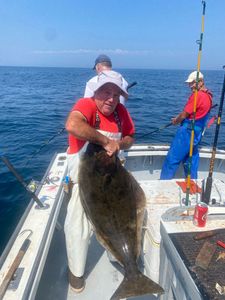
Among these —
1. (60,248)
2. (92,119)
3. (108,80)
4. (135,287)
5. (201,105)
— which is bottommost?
(60,248)

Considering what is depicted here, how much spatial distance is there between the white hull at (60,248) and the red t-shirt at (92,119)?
97cm

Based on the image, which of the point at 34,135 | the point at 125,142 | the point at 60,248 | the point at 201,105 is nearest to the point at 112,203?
the point at 125,142

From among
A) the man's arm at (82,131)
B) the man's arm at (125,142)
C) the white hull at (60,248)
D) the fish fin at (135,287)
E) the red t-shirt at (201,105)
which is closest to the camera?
the fish fin at (135,287)

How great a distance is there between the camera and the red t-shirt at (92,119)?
2.77 metres

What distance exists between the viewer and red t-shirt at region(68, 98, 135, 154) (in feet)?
9.07

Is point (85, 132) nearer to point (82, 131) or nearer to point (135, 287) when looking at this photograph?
point (82, 131)

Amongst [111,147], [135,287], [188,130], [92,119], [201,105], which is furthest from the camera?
[188,130]

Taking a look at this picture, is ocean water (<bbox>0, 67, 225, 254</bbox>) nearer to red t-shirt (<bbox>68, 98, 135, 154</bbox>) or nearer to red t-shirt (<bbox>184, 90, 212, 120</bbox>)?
red t-shirt (<bbox>184, 90, 212, 120</bbox>)

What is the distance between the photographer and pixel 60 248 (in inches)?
161

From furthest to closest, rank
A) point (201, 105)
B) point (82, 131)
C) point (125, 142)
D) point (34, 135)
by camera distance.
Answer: point (34, 135) < point (201, 105) < point (125, 142) < point (82, 131)

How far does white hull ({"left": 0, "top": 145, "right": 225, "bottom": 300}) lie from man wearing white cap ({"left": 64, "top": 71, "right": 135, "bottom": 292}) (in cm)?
32

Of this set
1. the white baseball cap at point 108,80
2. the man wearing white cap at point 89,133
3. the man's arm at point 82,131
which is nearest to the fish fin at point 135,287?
the man wearing white cap at point 89,133

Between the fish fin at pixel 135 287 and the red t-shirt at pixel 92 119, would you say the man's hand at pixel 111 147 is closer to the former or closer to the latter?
the red t-shirt at pixel 92 119

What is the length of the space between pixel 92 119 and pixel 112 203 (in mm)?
873
